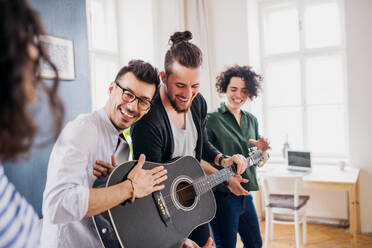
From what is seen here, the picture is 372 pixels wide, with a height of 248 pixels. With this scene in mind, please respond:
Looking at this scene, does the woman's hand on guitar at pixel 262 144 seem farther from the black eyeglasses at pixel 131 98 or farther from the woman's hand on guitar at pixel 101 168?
the woman's hand on guitar at pixel 101 168

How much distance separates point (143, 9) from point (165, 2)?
1.03 ft

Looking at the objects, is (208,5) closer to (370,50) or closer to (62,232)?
(370,50)

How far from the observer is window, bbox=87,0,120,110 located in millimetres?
3709

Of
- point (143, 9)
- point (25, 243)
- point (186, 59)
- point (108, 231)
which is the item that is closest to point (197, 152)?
point (186, 59)

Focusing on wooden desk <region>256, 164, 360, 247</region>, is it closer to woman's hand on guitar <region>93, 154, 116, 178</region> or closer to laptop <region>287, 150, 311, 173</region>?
laptop <region>287, 150, 311, 173</region>

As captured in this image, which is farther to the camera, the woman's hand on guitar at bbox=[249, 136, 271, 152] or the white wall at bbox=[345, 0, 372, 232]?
the white wall at bbox=[345, 0, 372, 232]

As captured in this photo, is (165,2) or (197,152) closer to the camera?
(197,152)

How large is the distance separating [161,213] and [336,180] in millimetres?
2428

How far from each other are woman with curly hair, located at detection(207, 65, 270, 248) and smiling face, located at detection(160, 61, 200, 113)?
0.68m

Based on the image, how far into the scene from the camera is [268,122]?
174 inches

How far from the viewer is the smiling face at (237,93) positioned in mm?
2229

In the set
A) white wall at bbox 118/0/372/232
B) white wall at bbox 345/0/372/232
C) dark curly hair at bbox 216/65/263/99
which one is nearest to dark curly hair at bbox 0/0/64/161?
dark curly hair at bbox 216/65/263/99

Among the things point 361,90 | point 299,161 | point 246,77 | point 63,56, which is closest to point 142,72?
point 246,77

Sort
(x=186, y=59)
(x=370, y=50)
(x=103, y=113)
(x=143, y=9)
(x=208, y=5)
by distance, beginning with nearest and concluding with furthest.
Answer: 1. (x=103, y=113)
2. (x=186, y=59)
3. (x=370, y=50)
4. (x=143, y=9)
5. (x=208, y=5)
